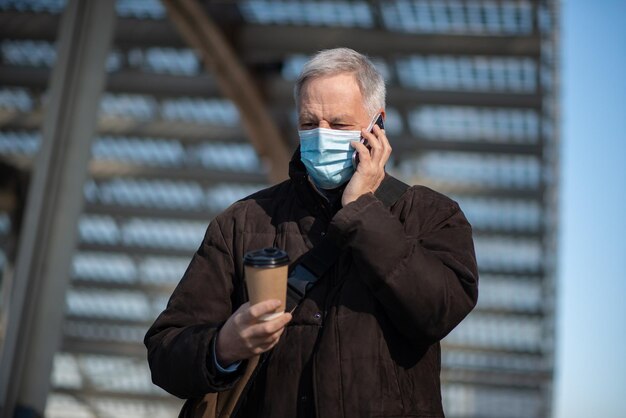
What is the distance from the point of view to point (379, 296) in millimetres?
2518

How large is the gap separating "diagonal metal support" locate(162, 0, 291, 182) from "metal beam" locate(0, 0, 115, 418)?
4916mm

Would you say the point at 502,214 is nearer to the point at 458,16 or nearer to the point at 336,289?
the point at 458,16

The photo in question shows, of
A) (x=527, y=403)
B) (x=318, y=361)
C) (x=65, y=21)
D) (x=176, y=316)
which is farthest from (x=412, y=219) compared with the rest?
(x=527, y=403)

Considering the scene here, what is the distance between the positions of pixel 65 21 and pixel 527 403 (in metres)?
28.4

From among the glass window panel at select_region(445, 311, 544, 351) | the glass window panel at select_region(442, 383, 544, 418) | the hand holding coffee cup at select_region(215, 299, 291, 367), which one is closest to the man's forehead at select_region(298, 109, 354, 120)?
the hand holding coffee cup at select_region(215, 299, 291, 367)

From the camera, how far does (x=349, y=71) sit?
277cm

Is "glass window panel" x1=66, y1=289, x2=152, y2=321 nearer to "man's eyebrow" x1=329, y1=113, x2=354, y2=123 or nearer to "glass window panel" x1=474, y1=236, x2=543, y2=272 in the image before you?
"glass window panel" x1=474, y1=236, x2=543, y2=272

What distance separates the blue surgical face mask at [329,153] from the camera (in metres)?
2.71

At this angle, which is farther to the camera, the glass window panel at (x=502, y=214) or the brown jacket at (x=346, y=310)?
the glass window panel at (x=502, y=214)

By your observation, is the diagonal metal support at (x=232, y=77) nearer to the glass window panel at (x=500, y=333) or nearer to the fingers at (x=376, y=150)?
the fingers at (x=376, y=150)

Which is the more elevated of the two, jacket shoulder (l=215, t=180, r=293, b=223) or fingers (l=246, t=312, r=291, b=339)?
jacket shoulder (l=215, t=180, r=293, b=223)

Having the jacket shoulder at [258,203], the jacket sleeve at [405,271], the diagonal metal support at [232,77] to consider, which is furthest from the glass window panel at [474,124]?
the jacket sleeve at [405,271]

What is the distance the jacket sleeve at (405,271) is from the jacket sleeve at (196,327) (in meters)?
0.41

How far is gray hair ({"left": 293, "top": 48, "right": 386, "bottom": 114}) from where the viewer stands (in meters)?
2.76
